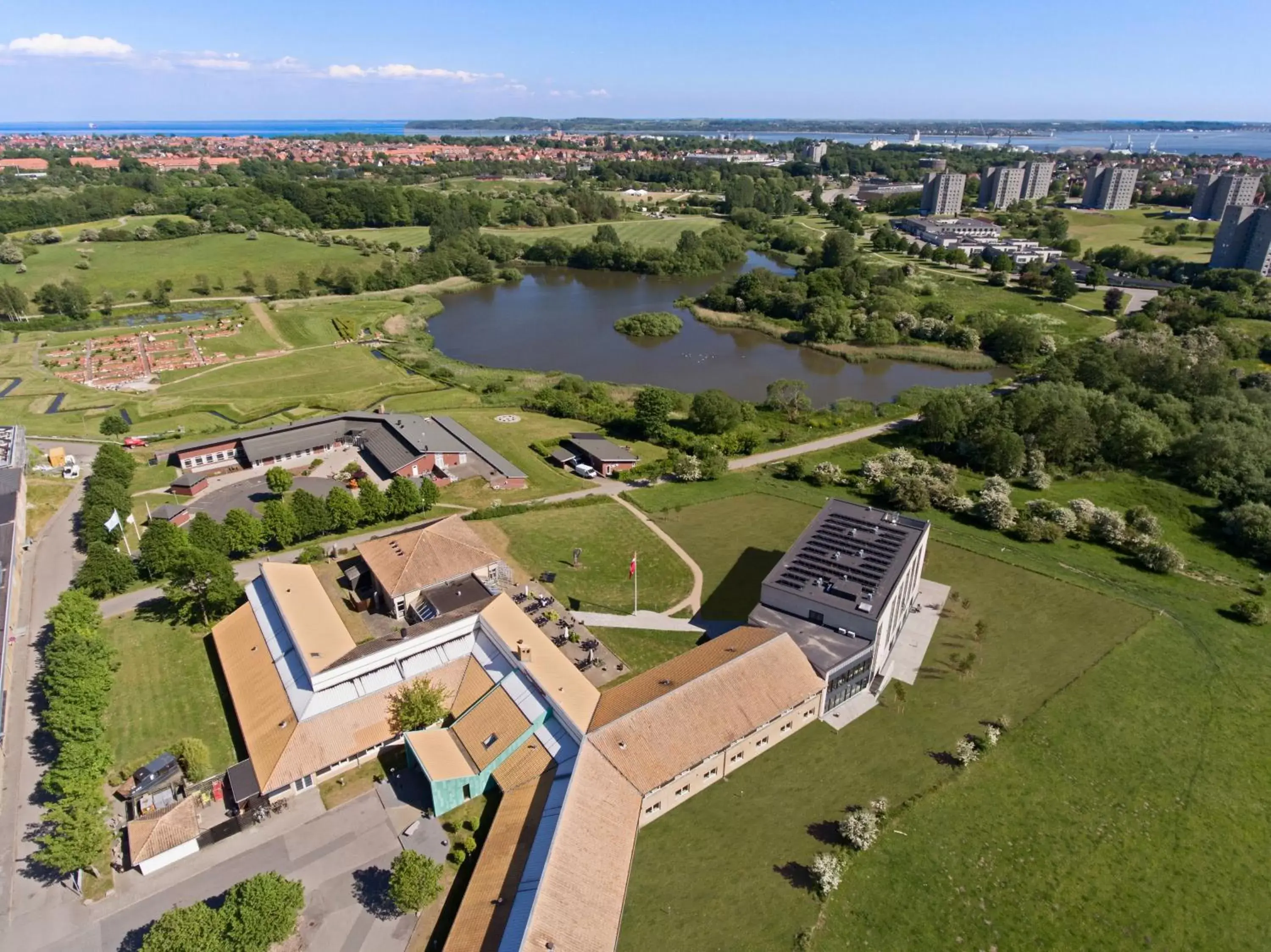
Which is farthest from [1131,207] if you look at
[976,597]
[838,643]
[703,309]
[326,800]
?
[326,800]

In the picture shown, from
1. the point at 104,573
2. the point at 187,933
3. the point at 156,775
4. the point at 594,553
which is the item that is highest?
the point at 187,933

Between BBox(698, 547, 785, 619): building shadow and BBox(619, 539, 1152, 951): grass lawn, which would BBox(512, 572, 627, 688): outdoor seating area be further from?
BBox(619, 539, 1152, 951): grass lawn

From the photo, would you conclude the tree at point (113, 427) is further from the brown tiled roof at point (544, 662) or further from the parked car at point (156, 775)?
the brown tiled roof at point (544, 662)

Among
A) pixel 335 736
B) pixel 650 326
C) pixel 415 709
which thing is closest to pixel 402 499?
pixel 415 709

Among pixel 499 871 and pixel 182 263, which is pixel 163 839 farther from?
pixel 182 263

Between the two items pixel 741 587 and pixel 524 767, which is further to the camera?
pixel 741 587

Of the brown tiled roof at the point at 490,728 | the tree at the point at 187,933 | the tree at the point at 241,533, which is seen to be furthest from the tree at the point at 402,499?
the tree at the point at 187,933

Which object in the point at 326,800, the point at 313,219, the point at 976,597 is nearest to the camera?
the point at 326,800

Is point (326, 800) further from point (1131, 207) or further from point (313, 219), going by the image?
point (1131, 207)
